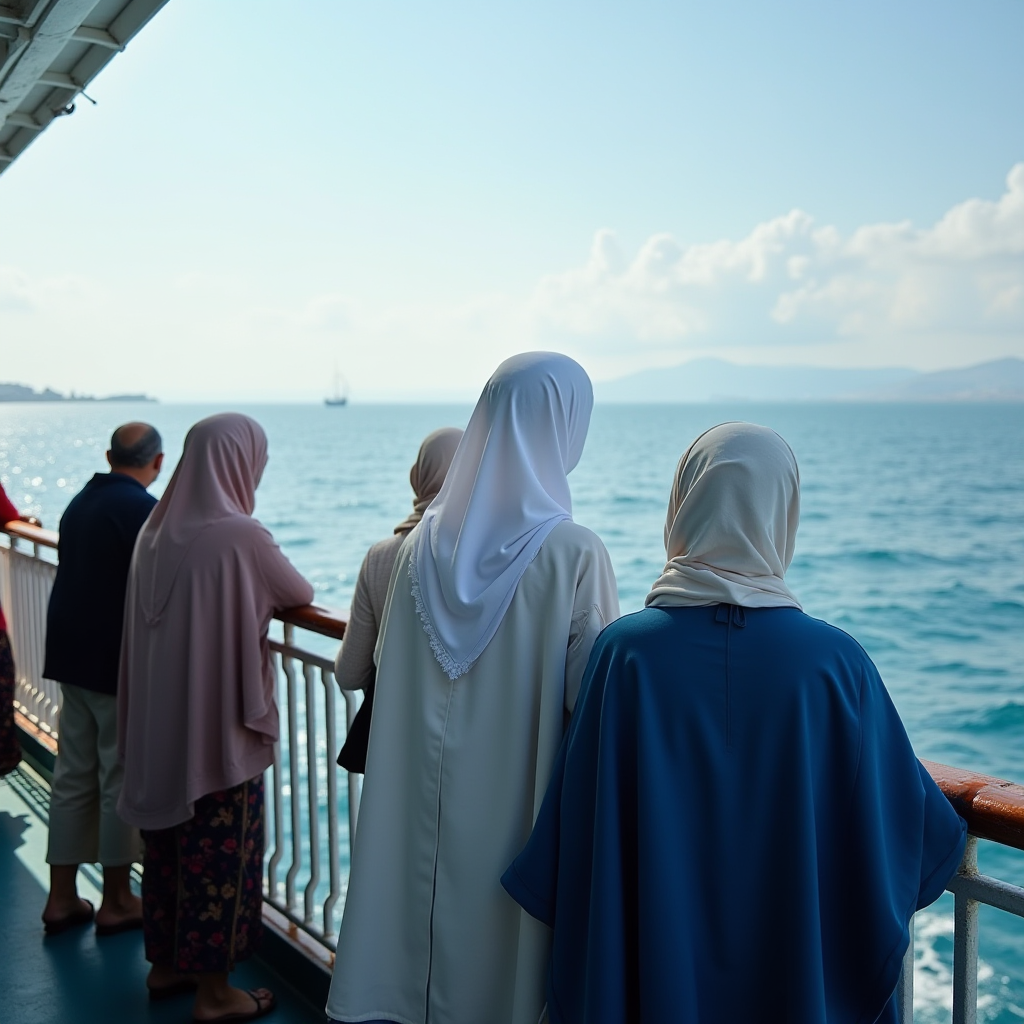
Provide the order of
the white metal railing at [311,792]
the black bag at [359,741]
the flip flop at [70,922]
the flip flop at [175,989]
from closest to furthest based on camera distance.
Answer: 1. the black bag at [359,741]
2. the white metal railing at [311,792]
3. the flip flop at [175,989]
4. the flip flop at [70,922]

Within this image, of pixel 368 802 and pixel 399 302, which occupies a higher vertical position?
pixel 399 302

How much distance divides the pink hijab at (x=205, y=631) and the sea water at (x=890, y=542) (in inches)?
199

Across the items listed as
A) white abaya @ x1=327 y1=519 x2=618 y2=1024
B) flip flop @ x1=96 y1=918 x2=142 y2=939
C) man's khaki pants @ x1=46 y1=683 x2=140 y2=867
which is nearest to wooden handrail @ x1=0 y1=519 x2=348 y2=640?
white abaya @ x1=327 y1=519 x2=618 y2=1024

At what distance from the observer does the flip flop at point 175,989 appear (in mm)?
2594

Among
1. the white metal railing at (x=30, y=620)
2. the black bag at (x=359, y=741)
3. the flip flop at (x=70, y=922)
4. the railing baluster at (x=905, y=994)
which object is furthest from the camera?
the white metal railing at (x=30, y=620)

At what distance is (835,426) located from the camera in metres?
76.6

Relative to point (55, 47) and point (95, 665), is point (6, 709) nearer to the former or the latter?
point (95, 665)

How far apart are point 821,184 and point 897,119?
6223 millimetres

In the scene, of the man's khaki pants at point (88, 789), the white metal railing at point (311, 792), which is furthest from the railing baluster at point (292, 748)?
the man's khaki pants at point (88, 789)

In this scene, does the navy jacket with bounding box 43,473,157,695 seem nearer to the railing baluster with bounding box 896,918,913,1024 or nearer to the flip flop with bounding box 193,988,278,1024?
the flip flop with bounding box 193,988,278,1024

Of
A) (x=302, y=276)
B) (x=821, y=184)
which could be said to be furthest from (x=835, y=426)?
(x=302, y=276)

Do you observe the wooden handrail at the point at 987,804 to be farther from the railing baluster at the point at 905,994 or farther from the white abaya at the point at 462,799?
the white abaya at the point at 462,799

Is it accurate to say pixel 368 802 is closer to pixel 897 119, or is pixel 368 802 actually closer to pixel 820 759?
pixel 820 759

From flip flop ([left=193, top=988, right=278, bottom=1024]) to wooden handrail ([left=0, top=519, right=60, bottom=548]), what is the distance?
1827 mm
